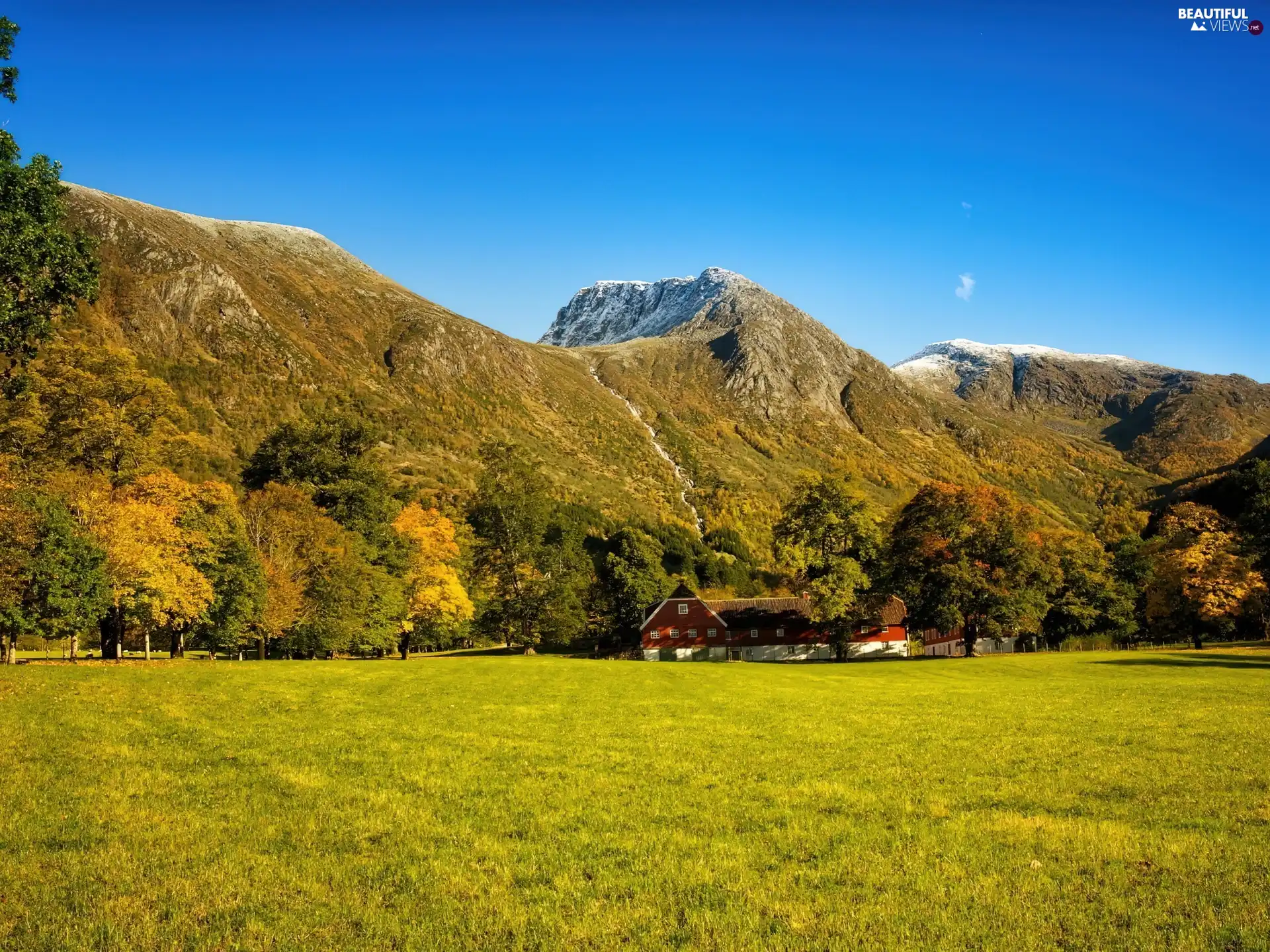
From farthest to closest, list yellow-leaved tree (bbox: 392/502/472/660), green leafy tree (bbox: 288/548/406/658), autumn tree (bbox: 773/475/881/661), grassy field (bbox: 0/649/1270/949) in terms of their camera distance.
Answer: autumn tree (bbox: 773/475/881/661)
yellow-leaved tree (bbox: 392/502/472/660)
green leafy tree (bbox: 288/548/406/658)
grassy field (bbox: 0/649/1270/949)

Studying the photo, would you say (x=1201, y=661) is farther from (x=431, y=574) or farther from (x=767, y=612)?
(x=431, y=574)

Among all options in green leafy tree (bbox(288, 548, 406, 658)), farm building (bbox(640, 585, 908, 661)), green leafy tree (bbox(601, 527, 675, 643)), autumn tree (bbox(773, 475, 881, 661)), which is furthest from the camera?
green leafy tree (bbox(601, 527, 675, 643))

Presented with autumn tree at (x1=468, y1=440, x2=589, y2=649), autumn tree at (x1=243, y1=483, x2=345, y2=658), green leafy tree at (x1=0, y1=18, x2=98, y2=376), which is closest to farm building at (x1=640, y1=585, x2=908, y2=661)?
autumn tree at (x1=468, y1=440, x2=589, y2=649)

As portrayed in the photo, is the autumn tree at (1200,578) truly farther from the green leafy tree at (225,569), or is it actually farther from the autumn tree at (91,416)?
the autumn tree at (91,416)

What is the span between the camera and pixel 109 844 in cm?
1145

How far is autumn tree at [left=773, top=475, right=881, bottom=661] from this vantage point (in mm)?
72125

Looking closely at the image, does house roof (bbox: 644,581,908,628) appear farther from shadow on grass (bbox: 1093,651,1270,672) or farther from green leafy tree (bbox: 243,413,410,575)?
green leafy tree (bbox: 243,413,410,575)

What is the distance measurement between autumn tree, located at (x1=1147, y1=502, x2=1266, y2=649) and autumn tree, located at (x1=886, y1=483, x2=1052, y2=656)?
18628mm

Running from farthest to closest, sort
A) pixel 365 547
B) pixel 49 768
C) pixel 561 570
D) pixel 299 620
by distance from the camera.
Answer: pixel 561 570 → pixel 365 547 → pixel 299 620 → pixel 49 768

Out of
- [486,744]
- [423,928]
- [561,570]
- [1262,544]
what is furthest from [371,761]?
[1262,544]

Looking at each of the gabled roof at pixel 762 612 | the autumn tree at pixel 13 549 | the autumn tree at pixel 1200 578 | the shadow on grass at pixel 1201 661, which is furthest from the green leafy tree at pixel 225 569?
the autumn tree at pixel 1200 578

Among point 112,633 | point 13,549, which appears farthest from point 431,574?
point 13,549

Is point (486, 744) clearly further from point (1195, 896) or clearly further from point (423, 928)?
point (1195, 896)

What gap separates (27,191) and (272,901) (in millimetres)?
23029
